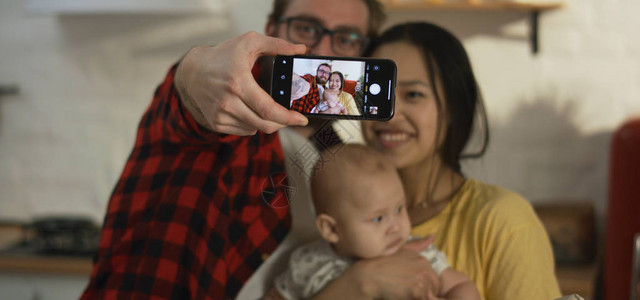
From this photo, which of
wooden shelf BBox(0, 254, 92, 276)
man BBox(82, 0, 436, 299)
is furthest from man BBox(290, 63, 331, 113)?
wooden shelf BBox(0, 254, 92, 276)

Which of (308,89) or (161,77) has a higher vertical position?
(308,89)

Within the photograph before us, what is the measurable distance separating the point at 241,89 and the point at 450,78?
0.29 m

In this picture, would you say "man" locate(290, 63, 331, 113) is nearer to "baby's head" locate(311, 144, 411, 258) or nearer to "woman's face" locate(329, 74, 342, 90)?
"woman's face" locate(329, 74, 342, 90)

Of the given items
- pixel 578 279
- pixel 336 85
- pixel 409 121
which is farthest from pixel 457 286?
pixel 578 279

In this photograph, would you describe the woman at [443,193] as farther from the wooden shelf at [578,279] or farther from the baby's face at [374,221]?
the wooden shelf at [578,279]

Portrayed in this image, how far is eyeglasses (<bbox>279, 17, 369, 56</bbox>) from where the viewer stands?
2.41 feet

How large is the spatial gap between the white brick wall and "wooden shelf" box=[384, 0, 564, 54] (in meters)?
0.03

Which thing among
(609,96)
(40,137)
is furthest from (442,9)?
(40,137)

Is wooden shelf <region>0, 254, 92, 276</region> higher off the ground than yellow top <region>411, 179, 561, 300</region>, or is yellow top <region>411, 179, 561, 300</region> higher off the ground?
yellow top <region>411, 179, 561, 300</region>

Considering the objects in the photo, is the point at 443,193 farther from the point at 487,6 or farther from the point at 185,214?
the point at 487,6

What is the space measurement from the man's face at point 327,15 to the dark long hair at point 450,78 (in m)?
0.07

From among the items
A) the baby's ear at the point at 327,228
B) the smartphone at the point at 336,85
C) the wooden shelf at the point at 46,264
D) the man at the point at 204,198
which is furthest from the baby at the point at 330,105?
the wooden shelf at the point at 46,264

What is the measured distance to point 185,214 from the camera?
735 millimetres

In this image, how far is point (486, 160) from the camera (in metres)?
0.78
